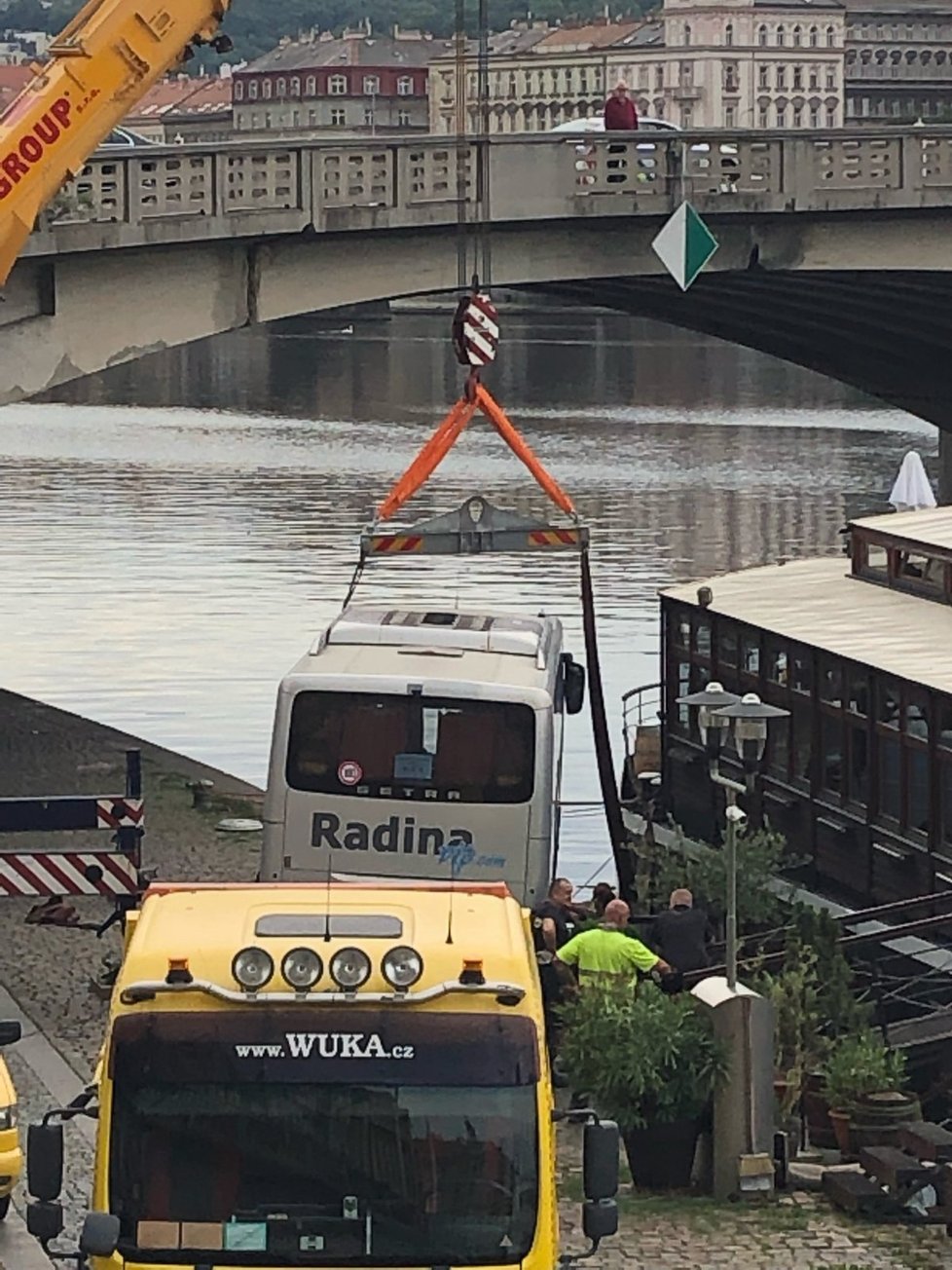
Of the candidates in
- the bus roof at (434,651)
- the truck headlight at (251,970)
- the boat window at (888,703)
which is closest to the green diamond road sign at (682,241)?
the bus roof at (434,651)

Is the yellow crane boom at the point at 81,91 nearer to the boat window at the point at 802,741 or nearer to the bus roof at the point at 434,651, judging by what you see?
the bus roof at the point at 434,651

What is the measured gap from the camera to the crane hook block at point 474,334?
2717 centimetres

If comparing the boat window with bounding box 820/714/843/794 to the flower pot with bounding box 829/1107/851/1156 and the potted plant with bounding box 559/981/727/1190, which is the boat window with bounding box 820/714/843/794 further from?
the potted plant with bounding box 559/981/727/1190

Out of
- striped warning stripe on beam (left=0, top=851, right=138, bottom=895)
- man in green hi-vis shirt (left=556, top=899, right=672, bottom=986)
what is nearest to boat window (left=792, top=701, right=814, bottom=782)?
striped warning stripe on beam (left=0, top=851, right=138, bottom=895)

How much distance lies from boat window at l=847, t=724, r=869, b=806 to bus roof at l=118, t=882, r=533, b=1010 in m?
10.5

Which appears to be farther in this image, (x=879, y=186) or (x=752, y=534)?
(x=752, y=534)

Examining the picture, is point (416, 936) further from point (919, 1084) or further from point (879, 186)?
point (879, 186)

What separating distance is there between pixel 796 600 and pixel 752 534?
32.6 metres

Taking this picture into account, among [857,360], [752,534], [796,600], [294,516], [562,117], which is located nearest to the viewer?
[796,600]

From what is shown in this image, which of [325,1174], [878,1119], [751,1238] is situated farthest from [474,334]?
Result: [325,1174]

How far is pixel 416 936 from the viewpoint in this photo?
1109cm

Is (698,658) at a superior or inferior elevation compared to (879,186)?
inferior

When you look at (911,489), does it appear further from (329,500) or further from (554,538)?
(329,500)

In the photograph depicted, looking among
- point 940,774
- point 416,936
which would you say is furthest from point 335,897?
point 940,774
